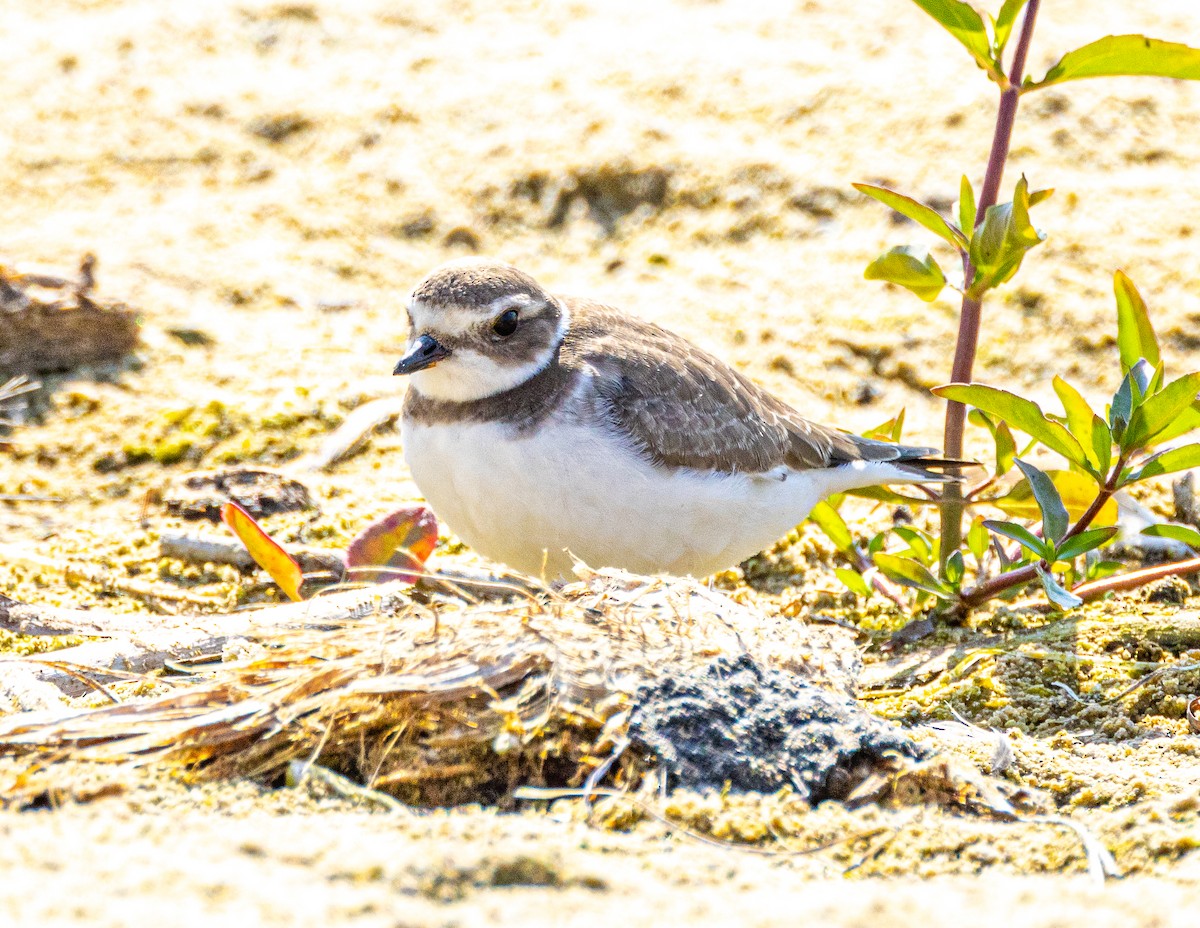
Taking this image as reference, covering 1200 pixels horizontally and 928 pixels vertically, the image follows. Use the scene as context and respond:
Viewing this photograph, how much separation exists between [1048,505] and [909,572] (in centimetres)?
53

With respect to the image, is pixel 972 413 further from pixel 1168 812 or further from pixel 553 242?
→ pixel 553 242

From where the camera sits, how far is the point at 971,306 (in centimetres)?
447

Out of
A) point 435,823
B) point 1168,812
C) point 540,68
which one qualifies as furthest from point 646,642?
point 540,68

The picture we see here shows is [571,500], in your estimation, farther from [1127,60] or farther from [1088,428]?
[1127,60]

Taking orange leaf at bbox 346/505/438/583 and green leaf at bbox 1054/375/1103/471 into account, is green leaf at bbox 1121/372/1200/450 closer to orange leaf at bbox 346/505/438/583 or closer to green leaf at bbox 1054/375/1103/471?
green leaf at bbox 1054/375/1103/471

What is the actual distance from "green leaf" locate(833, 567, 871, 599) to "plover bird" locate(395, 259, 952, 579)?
0.26 metres

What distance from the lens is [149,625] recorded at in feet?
13.9

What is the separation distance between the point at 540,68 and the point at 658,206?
4.86ft

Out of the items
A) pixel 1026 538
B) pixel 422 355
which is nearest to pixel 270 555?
pixel 422 355

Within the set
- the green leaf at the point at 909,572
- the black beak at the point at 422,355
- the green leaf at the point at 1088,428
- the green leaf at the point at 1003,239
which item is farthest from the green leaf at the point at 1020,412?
the black beak at the point at 422,355

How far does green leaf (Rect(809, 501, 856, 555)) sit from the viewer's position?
200 inches

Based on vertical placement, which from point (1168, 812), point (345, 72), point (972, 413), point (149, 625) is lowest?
point (149, 625)

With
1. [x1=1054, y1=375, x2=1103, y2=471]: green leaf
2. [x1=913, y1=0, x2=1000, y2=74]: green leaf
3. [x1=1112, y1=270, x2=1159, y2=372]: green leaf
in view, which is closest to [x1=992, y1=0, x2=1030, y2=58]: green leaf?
[x1=913, y1=0, x2=1000, y2=74]: green leaf

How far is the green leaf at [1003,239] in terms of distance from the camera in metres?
4.08
